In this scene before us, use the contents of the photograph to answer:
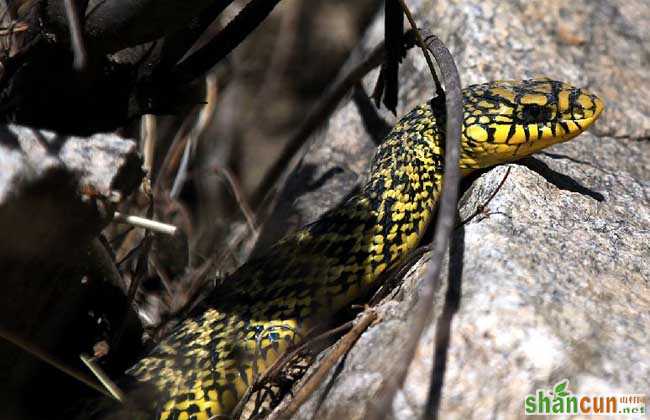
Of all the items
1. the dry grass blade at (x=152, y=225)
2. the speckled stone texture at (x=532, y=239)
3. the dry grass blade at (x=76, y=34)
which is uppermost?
the dry grass blade at (x=76, y=34)

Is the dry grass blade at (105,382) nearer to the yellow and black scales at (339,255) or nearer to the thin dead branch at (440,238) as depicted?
the yellow and black scales at (339,255)

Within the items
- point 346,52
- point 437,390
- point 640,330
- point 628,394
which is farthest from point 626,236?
point 346,52

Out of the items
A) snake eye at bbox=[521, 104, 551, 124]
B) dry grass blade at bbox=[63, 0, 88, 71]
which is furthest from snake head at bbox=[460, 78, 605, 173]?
dry grass blade at bbox=[63, 0, 88, 71]

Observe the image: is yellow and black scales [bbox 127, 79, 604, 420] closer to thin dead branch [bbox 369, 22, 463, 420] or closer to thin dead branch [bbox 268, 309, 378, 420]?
thin dead branch [bbox 268, 309, 378, 420]

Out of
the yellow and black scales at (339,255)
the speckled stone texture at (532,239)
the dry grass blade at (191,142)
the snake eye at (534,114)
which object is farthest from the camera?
the dry grass blade at (191,142)

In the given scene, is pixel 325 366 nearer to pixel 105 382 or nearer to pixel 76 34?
pixel 105 382

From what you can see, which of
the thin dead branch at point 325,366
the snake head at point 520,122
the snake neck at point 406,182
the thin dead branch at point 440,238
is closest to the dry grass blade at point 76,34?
the thin dead branch at point 440,238
